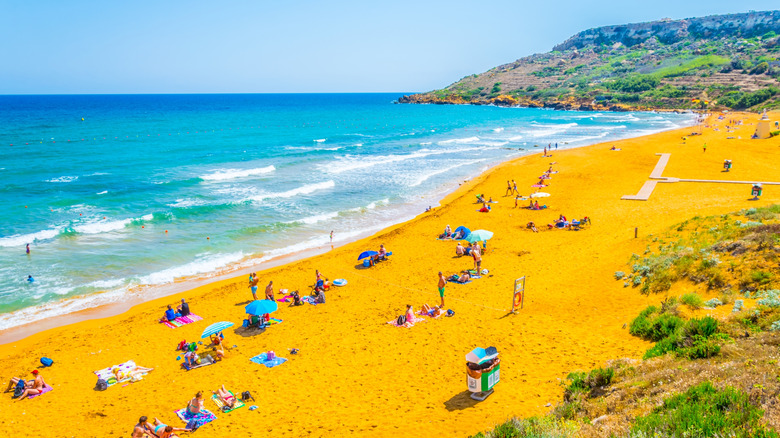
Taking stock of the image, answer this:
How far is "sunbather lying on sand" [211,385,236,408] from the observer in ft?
35.4

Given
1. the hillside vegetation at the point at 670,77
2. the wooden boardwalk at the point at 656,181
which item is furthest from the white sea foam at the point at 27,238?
the hillside vegetation at the point at 670,77

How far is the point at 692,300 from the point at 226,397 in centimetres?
1143

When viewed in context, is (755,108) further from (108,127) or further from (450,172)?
(108,127)

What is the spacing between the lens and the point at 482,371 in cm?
966

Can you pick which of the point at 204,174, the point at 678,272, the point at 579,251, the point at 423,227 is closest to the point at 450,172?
the point at 423,227

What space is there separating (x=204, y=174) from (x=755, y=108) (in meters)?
93.1

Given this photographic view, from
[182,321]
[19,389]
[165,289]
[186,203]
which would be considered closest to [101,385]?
[19,389]

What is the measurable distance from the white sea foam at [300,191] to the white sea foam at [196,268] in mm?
11051

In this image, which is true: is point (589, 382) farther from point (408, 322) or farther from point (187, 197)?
point (187, 197)

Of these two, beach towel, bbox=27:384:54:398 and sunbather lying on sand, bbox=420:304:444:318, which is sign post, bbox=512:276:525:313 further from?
beach towel, bbox=27:384:54:398

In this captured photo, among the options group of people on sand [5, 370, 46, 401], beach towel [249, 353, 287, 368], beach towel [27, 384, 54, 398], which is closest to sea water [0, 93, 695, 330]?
group of people on sand [5, 370, 46, 401]

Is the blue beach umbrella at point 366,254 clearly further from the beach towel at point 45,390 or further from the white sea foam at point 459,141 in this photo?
the white sea foam at point 459,141

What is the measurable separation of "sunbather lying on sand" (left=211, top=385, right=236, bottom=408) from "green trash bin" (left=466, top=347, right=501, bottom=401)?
17.8 ft

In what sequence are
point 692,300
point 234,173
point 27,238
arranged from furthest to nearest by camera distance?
point 234,173 < point 27,238 < point 692,300
